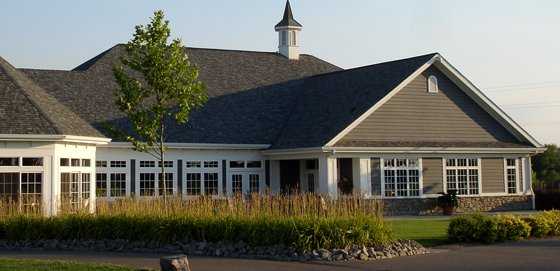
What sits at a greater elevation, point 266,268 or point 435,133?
point 435,133

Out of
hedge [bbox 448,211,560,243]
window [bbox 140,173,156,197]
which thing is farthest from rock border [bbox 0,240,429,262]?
window [bbox 140,173,156,197]

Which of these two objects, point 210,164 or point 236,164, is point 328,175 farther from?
point 210,164

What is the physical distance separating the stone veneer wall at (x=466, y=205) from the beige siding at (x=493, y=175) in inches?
14.6

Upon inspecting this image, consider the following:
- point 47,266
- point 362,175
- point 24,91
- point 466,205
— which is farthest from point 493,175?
point 47,266

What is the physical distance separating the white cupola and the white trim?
10441 millimetres

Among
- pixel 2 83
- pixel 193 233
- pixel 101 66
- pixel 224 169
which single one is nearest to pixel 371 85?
pixel 224 169

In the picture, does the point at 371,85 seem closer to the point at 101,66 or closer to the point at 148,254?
the point at 101,66

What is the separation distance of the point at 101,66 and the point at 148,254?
19354 mm

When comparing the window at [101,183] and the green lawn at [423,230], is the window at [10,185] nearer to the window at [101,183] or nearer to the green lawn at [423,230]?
the window at [101,183]

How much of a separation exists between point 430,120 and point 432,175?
88.0 inches

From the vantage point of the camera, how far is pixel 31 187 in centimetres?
2447

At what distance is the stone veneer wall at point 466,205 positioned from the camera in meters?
32.9

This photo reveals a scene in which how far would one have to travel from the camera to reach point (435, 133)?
34156 mm

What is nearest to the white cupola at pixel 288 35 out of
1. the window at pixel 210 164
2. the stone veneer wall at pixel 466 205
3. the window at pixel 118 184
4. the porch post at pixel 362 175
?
the window at pixel 210 164
